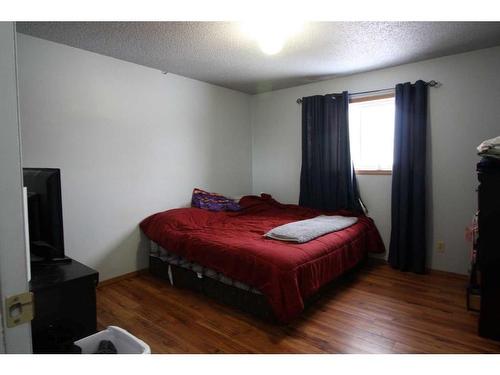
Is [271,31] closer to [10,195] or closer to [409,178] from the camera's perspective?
[409,178]

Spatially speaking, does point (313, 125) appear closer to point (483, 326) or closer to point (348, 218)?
point (348, 218)

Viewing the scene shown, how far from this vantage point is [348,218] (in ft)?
11.1

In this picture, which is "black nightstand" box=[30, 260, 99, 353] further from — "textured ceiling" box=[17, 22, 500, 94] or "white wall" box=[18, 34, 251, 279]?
"textured ceiling" box=[17, 22, 500, 94]

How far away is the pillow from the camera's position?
3.79 m

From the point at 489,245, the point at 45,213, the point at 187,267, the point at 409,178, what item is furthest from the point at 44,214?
the point at 409,178

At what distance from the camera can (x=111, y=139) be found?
302 cm

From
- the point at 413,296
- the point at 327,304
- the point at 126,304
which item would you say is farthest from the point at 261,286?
the point at 413,296

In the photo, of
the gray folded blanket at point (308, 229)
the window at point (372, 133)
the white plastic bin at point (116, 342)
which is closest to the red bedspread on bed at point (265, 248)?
the gray folded blanket at point (308, 229)

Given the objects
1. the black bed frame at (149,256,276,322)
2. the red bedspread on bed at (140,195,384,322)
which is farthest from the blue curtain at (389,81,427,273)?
the black bed frame at (149,256,276,322)

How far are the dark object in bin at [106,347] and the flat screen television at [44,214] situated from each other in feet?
1.79

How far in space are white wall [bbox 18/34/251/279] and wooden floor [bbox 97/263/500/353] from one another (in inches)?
23.7
